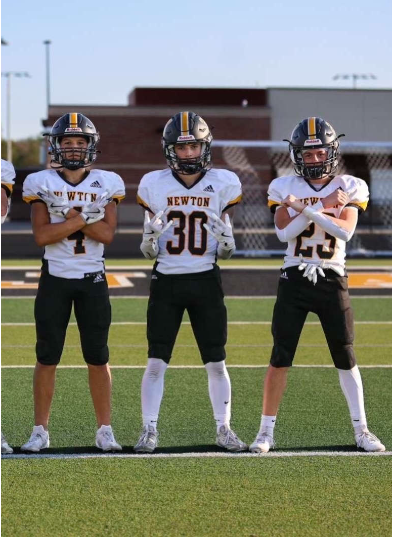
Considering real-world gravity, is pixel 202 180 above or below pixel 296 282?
above

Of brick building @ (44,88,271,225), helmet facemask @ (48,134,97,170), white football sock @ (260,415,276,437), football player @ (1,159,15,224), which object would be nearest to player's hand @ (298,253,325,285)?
white football sock @ (260,415,276,437)

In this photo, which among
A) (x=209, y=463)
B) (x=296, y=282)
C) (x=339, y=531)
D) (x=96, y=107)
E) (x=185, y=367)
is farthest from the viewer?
(x=96, y=107)

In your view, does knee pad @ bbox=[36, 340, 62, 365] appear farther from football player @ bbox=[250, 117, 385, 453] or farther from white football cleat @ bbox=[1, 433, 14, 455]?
football player @ bbox=[250, 117, 385, 453]

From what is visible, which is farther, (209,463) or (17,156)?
(17,156)

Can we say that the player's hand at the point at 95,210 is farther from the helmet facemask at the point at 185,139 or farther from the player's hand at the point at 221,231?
the player's hand at the point at 221,231

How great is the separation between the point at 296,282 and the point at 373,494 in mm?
1344

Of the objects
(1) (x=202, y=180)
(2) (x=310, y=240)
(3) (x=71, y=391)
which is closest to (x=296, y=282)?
(2) (x=310, y=240)

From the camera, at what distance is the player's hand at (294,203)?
18.0 feet

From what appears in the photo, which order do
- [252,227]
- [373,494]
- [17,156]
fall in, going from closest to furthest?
1. [373,494]
2. [252,227]
3. [17,156]

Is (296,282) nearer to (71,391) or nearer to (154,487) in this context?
(154,487)

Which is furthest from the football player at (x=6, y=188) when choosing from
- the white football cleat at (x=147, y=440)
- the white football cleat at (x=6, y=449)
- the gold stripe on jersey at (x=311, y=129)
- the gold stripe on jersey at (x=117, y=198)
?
the gold stripe on jersey at (x=311, y=129)

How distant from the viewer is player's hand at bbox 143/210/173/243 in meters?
5.47

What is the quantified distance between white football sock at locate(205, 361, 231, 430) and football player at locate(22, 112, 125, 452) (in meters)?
0.58

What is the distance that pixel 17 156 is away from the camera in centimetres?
9225
